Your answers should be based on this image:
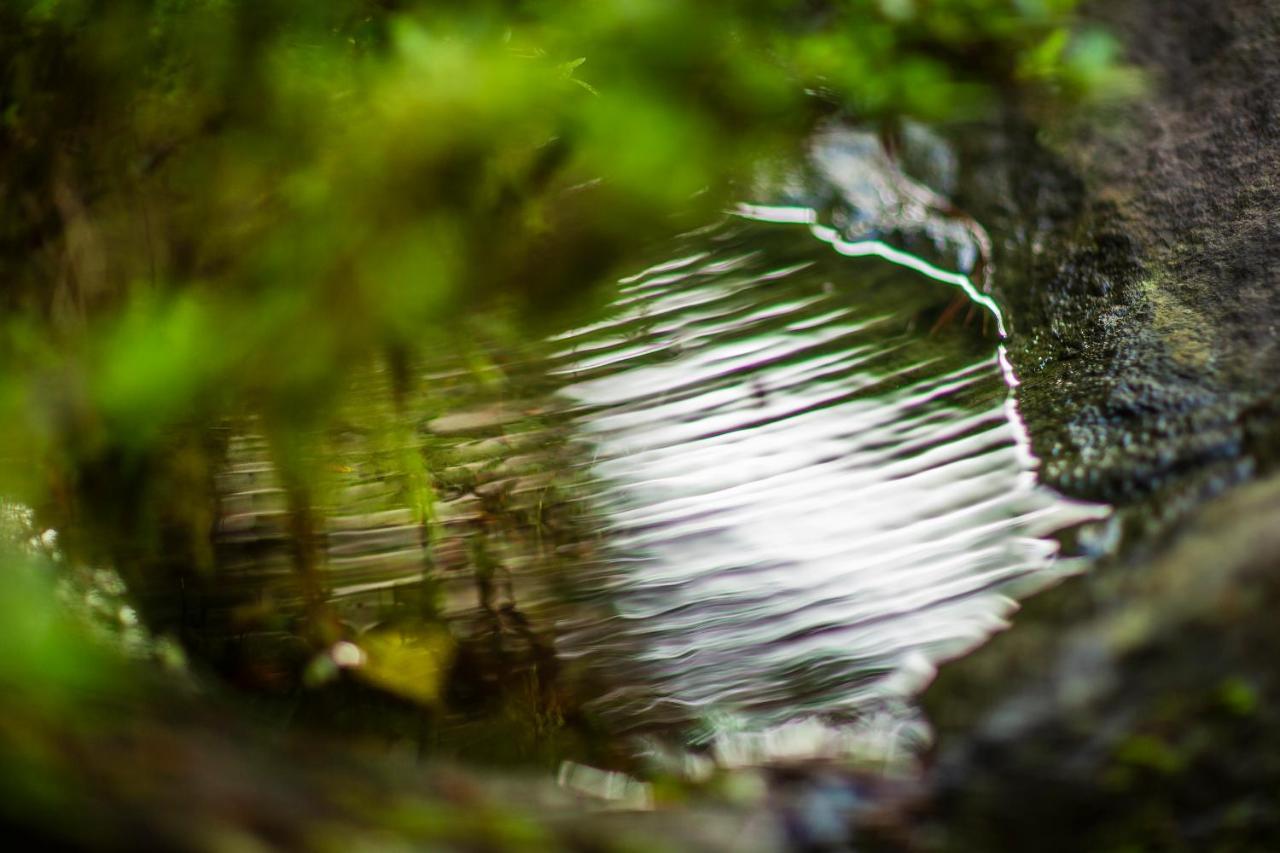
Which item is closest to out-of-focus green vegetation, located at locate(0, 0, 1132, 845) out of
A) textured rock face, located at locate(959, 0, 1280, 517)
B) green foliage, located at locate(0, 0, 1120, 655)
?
green foliage, located at locate(0, 0, 1120, 655)

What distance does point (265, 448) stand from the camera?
1552 mm

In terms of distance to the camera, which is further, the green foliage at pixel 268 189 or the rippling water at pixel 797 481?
the green foliage at pixel 268 189

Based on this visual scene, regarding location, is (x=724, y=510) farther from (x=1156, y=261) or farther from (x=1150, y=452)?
(x=1156, y=261)

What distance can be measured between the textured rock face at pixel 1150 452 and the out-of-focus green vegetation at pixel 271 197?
76 centimetres

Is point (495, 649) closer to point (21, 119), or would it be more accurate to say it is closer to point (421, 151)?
point (421, 151)

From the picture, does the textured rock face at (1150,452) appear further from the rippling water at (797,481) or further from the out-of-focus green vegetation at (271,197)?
the out-of-focus green vegetation at (271,197)

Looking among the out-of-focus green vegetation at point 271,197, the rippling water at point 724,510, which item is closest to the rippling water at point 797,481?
the rippling water at point 724,510

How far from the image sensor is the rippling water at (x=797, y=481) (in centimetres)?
125

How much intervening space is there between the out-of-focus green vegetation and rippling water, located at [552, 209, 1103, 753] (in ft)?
0.87

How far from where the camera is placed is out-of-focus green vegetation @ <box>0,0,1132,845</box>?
1.43m

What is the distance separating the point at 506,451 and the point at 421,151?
53 centimetres

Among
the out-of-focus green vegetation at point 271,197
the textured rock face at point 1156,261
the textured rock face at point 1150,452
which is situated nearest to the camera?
the textured rock face at point 1150,452

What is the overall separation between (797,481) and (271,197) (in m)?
1.07

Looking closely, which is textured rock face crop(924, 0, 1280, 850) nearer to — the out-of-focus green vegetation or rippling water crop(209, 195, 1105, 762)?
rippling water crop(209, 195, 1105, 762)
